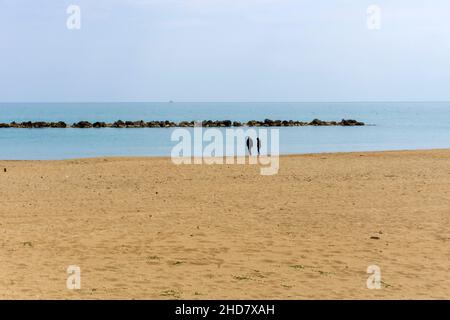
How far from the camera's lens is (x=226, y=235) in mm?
13938

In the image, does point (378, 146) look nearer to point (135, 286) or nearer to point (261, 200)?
point (261, 200)

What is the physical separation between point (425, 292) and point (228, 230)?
233 inches

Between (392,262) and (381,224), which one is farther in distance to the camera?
(381,224)

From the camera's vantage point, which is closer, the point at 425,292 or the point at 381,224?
the point at 425,292

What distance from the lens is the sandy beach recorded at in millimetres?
10031

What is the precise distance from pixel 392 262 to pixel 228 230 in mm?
4430

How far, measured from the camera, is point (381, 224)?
15148 millimetres

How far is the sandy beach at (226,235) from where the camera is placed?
32.9 feet

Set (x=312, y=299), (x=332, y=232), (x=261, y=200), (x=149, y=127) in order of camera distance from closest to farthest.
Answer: (x=312, y=299) → (x=332, y=232) → (x=261, y=200) → (x=149, y=127)
